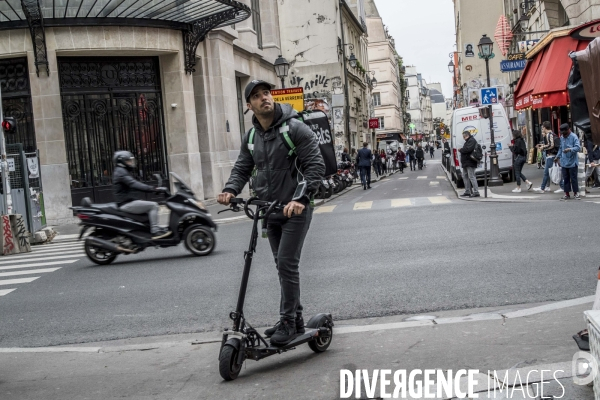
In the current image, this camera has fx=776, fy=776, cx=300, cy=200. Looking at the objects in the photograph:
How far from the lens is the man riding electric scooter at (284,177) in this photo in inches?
211

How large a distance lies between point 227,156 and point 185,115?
314cm

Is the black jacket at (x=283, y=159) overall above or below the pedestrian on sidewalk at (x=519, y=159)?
above

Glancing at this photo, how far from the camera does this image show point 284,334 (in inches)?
211

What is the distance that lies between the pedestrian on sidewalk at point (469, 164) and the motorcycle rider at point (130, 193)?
10.2 meters

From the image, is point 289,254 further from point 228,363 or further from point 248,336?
point 228,363

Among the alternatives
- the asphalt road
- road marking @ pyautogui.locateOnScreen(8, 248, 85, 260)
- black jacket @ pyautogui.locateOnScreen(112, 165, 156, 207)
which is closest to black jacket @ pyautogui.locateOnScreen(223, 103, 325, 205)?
the asphalt road

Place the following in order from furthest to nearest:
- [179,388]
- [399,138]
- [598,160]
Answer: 1. [399,138]
2. [598,160]
3. [179,388]

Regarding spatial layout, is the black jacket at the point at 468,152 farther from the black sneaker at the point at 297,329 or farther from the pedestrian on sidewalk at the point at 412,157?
the pedestrian on sidewalk at the point at 412,157

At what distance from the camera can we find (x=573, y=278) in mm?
7820

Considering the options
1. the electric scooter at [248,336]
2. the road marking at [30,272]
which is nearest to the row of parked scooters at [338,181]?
the road marking at [30,272]

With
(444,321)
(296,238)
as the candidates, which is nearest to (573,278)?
(444,321)

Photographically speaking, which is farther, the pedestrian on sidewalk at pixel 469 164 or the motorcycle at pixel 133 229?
the pedestrian on sidewalk at pixel 469 164

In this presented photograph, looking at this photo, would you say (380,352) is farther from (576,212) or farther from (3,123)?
(3,123)

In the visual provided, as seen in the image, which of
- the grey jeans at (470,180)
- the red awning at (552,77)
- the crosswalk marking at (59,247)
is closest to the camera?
the crosswalk marking at (59,247)
